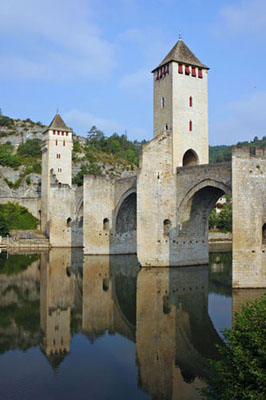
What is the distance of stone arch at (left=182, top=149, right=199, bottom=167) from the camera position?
1014 inches

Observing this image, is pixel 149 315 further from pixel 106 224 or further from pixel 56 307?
pixel 106 224

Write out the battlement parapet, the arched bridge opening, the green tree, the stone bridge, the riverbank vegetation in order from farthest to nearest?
the riverbank vegetation < the arched bridge opening < the battlement parapet < the stone bridge < the green tree

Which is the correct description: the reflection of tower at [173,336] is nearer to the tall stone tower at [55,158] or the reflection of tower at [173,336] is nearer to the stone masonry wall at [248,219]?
the stone masonry wall at [248,219]

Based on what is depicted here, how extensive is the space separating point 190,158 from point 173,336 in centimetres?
1633

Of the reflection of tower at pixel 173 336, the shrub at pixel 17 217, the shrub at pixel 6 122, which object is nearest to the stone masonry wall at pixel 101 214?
the reflection of tower at pixel 173 336

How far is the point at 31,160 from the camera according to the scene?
2501 inches

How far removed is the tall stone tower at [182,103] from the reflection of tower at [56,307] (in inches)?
387

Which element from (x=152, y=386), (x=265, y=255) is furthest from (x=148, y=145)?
(x=152, y=386)

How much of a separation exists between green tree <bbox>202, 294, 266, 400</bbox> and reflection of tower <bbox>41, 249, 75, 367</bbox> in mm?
5172

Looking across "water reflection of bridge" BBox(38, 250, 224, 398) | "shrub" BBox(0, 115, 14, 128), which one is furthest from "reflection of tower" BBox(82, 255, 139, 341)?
"shrub" BBox(0, 115, 14, 128)

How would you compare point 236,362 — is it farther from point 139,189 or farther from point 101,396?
point 139,189

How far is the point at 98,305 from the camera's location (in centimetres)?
1611

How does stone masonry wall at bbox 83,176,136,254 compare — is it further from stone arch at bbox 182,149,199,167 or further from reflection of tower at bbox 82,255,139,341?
stone arch at bbox 182,149,199,167

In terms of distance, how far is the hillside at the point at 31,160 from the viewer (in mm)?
56406
